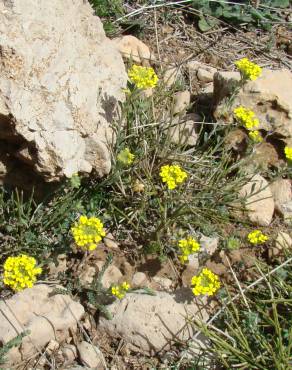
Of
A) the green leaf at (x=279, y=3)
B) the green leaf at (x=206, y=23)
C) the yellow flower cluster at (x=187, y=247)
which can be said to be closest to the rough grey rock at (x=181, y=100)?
the green leaf at (x=206, y=23)

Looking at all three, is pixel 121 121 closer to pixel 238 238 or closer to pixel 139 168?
pixel 139 168

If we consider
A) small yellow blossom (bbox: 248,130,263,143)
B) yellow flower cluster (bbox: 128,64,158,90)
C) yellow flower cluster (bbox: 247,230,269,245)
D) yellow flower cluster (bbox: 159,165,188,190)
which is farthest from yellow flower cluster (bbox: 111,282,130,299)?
small yellow blossom (bbox: 248,130,263,143)

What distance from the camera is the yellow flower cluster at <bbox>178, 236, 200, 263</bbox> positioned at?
11.1 feet

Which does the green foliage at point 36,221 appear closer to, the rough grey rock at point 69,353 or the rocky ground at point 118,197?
the rocky ground at point 118,197

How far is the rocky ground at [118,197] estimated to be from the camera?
3094 millimetres

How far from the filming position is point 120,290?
10.5 ft

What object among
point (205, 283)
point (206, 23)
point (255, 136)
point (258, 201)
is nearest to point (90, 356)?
point (205, 283)

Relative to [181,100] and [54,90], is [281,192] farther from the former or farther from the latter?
[54,90]

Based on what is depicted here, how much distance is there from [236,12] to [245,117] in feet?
5.12

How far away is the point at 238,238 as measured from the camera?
3832 millimetres

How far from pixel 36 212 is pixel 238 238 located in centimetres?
141

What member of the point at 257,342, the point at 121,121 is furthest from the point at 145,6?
the point at 257,342

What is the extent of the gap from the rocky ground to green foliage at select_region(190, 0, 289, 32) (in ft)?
2.83

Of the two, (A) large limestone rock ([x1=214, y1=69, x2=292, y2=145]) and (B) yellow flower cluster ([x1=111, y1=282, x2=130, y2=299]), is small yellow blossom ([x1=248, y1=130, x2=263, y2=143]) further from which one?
(B) yellow flower cluster ([x1=111, y1=282, x2=130, y2=299])
